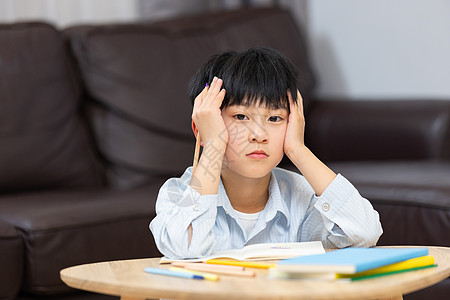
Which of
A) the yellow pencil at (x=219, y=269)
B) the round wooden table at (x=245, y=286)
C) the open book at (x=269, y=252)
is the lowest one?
the open book at (x=269, y=252)

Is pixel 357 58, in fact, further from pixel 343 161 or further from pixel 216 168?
pixel 216 168

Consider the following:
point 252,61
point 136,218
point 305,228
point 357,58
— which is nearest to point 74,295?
point 136,218

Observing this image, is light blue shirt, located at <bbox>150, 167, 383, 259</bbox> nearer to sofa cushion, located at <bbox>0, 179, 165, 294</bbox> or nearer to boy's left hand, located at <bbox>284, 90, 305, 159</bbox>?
boy's left hand, located at <bbox>284, 90, 305, 159</bbox>

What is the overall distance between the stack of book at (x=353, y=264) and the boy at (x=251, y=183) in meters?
0.18

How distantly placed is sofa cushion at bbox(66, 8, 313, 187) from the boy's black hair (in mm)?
901

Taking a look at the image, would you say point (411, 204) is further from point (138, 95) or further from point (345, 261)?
point (138, 95)

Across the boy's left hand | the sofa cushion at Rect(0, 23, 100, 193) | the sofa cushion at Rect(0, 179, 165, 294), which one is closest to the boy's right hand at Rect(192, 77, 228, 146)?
the boy's left hand

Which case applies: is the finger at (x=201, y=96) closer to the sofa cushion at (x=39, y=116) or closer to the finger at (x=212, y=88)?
the finger at (x=212, y=88)

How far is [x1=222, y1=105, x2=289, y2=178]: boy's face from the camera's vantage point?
108cm

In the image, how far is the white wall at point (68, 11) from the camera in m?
2.46

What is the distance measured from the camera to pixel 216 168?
1.07 meters

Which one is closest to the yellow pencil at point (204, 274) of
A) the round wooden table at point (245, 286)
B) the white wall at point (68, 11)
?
the round wooden table at point (245, 286)

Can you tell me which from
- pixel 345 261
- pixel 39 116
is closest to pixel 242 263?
pixel 345 261

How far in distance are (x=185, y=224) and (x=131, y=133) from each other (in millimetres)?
1060
